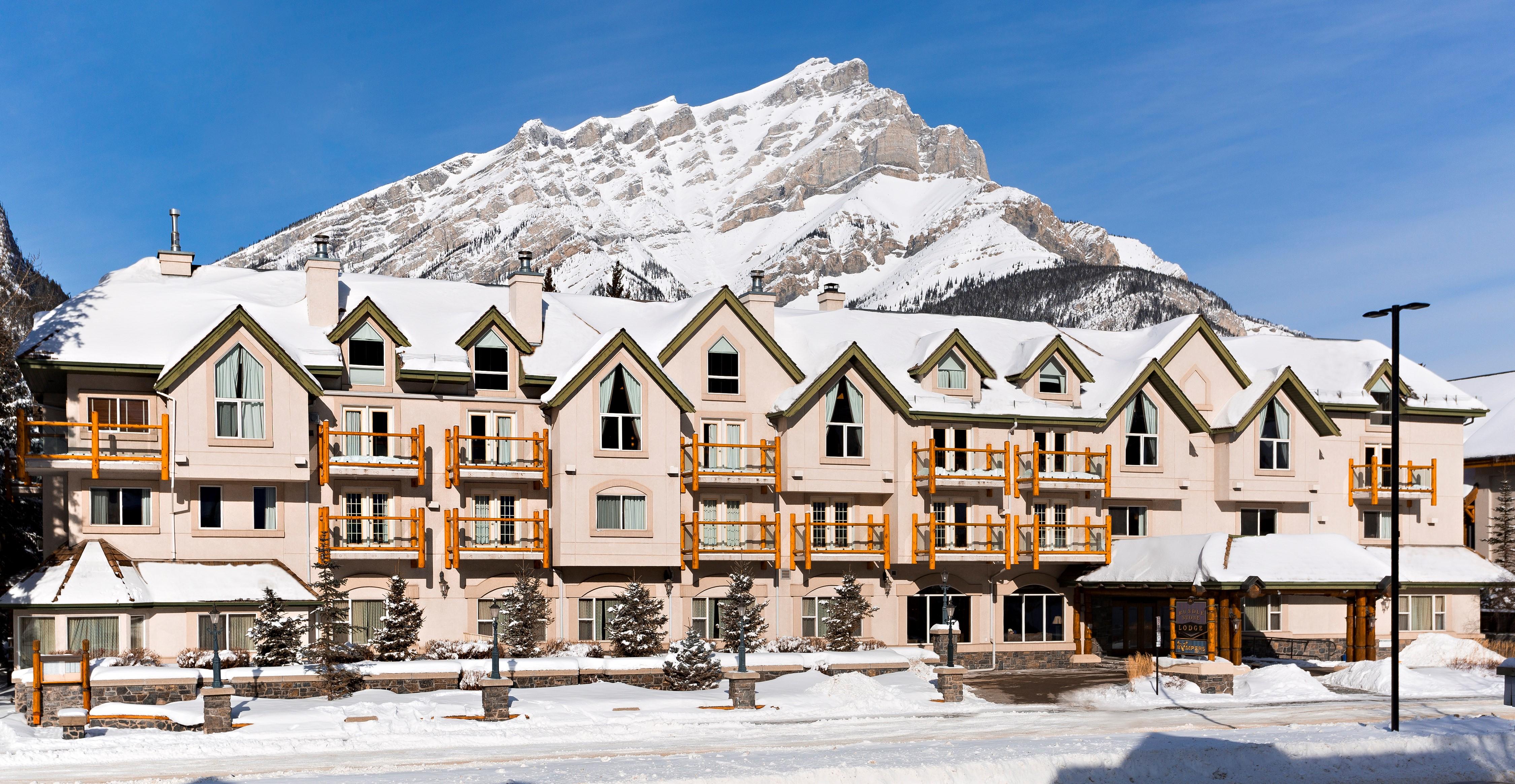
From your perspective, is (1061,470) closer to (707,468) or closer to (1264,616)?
(1264,616)

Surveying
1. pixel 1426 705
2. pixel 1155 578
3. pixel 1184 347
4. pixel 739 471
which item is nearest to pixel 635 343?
pixel 739 471

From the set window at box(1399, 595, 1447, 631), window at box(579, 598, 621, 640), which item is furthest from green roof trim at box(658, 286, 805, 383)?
window at box(1399, 595, 1447, 631)

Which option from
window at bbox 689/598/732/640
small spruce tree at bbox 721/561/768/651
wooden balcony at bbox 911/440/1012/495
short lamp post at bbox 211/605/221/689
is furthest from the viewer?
wooden balcony at bbox 911/440/1012/495

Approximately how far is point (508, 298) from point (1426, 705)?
1301 inches

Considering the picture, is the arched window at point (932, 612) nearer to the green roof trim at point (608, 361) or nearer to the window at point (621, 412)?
the green roof trim at point (608, 361)

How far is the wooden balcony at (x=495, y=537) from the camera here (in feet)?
141

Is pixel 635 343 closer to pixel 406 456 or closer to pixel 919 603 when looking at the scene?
pixel 406 456

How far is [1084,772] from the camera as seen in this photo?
25.5 meters

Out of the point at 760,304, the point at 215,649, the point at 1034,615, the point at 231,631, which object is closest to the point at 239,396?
the point at 231,631

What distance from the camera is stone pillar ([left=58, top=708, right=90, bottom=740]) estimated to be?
2772 cm

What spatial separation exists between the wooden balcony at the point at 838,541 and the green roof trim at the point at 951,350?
5965 mm

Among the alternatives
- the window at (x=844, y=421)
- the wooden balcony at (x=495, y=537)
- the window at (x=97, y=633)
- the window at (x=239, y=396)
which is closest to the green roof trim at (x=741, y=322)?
the window at (x=844, y=421)

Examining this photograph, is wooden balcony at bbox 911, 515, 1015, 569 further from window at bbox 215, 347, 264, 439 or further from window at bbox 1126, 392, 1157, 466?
window at bbox 215, 347, 264, 439

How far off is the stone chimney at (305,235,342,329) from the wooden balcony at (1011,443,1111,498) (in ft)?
81.4
